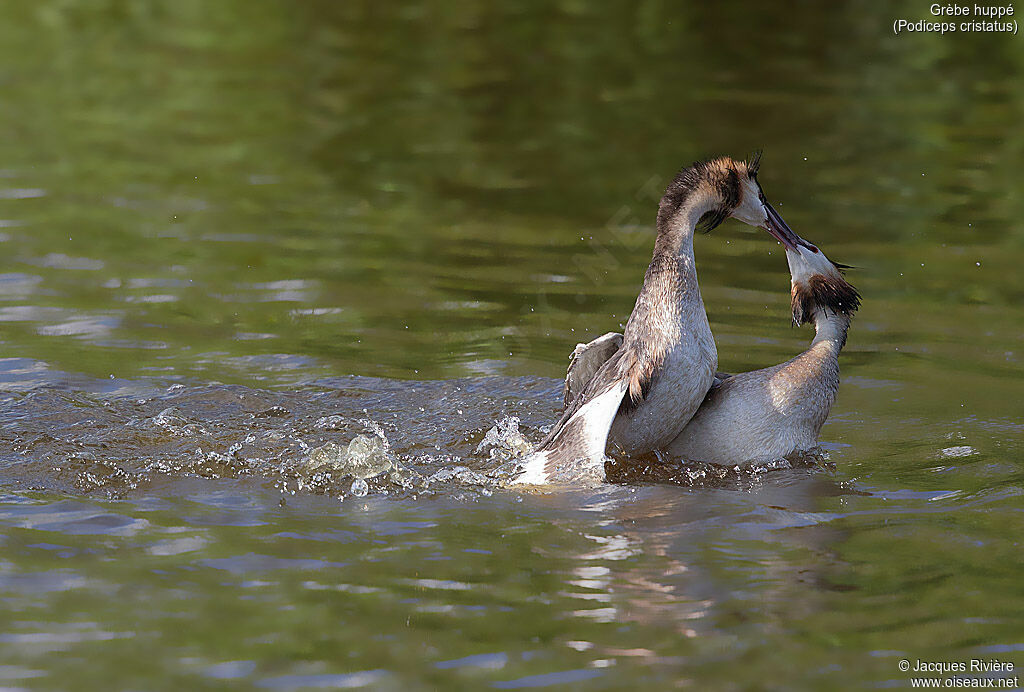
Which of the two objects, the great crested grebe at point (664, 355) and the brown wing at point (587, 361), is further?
the brown wing at point (587, 361)

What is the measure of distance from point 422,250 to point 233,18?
33.0ft

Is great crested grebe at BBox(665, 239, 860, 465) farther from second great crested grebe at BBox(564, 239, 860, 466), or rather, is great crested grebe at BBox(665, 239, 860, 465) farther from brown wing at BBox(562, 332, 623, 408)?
brown wing at BBox(562, 332, 623, 408)

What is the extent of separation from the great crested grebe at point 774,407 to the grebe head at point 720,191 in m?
0.40

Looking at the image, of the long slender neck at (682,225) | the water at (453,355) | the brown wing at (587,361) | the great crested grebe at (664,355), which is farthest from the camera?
the brown wing at (587,361)

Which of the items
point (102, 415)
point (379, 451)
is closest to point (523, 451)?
point (379, 451)

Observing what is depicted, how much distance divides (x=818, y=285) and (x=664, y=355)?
1.18 m

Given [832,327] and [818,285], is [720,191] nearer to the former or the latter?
[818,285]

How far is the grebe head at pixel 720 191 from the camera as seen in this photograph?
300 inches

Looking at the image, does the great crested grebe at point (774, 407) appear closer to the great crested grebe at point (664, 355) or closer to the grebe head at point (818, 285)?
the grebe head at point (818, 285)

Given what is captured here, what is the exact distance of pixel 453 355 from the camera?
958 cm

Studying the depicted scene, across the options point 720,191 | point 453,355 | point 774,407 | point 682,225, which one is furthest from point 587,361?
point 453,355

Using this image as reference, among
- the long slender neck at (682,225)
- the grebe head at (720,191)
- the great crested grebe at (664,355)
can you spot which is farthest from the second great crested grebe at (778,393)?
the long slender neck at (682,225)

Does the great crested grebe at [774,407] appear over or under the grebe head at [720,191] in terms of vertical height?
under

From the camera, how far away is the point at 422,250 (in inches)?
463
